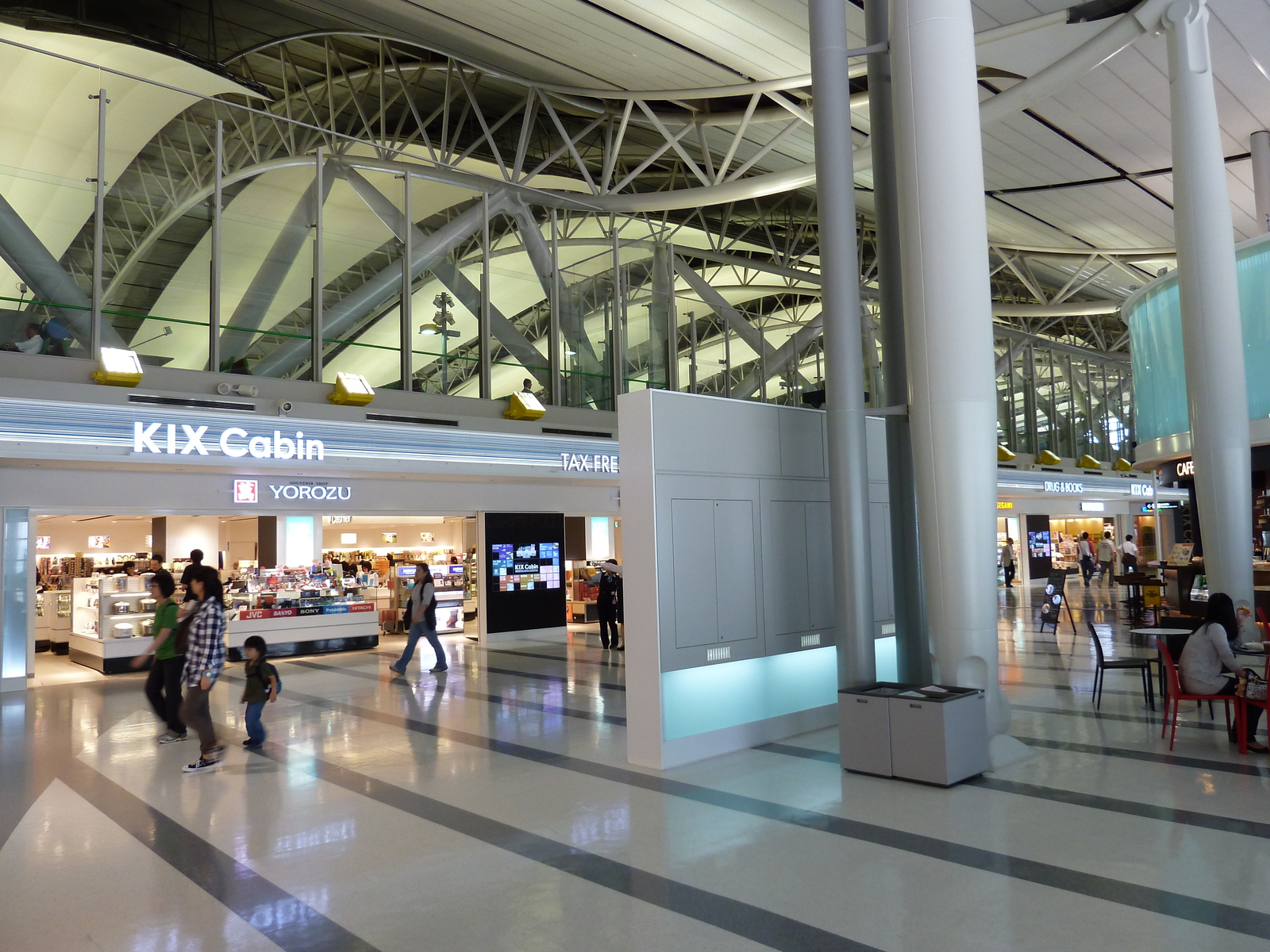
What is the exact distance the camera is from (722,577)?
716 cm

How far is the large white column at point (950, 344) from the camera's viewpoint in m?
6.61

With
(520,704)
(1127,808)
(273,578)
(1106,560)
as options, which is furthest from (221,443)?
(1106,560)

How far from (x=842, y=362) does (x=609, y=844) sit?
153 inches

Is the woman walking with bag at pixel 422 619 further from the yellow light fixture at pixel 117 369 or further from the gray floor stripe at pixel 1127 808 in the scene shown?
the gray floor stripe at pixel 1127 808

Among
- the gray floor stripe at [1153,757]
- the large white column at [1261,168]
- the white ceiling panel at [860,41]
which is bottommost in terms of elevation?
the gray floor stripe at [1153,757]

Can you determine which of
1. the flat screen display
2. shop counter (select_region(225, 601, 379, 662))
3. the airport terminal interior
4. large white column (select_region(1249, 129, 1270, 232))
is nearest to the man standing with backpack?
the flat screen display

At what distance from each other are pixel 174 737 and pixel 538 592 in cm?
810

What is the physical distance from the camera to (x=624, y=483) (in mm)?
6945

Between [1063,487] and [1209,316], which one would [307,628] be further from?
[1063,487]

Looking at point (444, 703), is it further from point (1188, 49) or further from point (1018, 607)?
→ point (1018, 607)

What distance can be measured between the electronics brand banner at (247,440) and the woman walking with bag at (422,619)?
5.22 ft

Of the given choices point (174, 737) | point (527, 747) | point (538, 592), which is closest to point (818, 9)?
point (527, 747)

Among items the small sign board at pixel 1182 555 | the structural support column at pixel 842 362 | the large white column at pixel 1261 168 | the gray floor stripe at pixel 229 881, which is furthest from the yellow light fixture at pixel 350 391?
the large white column at pixel 1261 168

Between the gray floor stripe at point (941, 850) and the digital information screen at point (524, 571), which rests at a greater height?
the digital information screen at point (524, 571)
